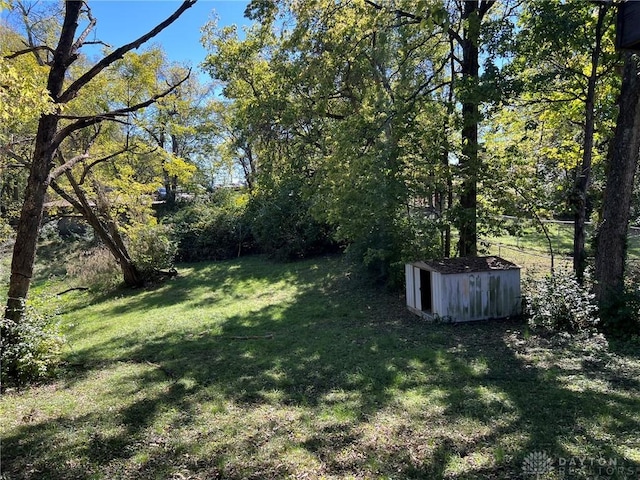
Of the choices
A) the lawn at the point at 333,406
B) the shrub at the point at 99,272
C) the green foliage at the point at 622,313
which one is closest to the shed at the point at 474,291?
the lawn at the point at 333,406

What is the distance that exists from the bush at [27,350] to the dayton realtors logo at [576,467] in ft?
18.3

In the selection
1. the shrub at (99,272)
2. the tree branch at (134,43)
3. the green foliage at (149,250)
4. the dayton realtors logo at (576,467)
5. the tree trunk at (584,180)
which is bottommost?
the shrub at (99,272)

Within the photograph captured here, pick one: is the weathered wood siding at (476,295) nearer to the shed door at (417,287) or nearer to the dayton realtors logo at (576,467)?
the shed door at (417,287)

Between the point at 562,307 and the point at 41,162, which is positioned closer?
A: the point at 41,162

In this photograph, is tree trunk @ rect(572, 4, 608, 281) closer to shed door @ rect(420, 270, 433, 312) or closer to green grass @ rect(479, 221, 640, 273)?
green grass @ rect(479, 221, 640, 273)

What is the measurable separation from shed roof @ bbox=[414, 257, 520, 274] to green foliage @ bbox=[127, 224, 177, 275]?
9.81 meters

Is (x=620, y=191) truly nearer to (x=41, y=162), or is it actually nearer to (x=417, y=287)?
(x=417, y=287)

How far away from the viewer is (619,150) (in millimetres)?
6586

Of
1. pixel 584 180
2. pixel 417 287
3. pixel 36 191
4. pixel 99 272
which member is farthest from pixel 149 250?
pixel 584 180

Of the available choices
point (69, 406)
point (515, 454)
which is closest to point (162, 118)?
point (69, 406)

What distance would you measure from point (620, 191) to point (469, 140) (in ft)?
10.7

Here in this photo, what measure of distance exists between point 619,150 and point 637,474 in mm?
5369

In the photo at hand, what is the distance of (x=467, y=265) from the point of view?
7.84 m

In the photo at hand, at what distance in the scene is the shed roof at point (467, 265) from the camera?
7.65m
